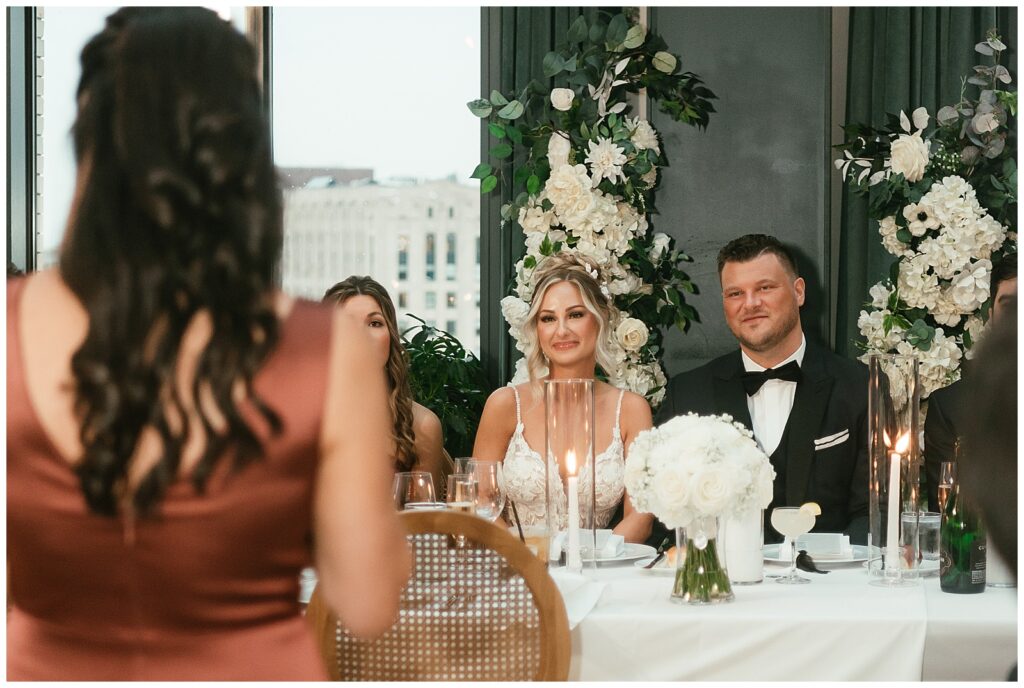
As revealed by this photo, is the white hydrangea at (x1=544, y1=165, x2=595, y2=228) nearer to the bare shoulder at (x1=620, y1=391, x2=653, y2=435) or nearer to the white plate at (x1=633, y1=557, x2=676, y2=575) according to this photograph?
the bare shoulder at (x1=620, y1=391, x2=653, y2=435)

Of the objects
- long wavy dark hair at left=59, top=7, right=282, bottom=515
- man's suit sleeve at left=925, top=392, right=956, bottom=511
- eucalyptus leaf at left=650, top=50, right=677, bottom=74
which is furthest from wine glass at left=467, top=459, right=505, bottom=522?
eucalyptus leaf at left=650, top=50, right=677, bottom=74

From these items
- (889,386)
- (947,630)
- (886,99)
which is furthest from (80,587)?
(886,99)

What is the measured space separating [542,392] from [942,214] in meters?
1.53

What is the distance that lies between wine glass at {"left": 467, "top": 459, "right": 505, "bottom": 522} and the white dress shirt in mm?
1562

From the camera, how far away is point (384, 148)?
483 cm

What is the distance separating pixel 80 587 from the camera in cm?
124

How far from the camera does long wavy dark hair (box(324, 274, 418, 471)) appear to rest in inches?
147

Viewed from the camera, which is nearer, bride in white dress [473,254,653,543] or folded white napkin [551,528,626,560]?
folded white napkin [551,528,626,560]

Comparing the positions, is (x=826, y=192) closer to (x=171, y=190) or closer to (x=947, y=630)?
(x=947, y=630)

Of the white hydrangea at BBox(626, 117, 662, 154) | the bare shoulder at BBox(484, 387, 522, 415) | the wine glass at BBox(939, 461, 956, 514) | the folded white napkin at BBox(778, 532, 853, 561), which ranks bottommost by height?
the folded white napkin at BBox(778, 532, 853, 561)

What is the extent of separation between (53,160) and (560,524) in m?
3.45

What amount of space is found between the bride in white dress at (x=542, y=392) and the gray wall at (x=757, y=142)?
0.72m

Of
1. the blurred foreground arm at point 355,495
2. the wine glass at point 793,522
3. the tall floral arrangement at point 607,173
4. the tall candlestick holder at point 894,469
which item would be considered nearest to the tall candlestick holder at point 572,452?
the wine glass at point 793,522

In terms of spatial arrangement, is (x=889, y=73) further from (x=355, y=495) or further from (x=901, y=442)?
(x=355, y=495)
